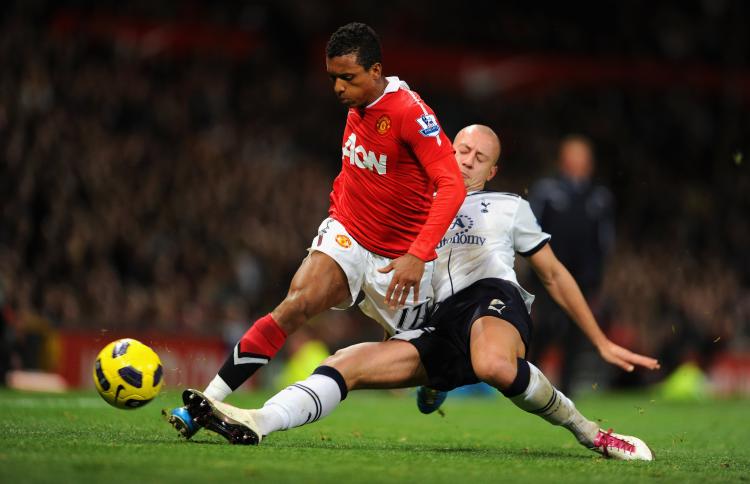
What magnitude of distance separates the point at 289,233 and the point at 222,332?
95.5 inches

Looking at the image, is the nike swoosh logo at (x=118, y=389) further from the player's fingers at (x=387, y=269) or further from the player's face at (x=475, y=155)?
the player's face at (x=475, y=155)

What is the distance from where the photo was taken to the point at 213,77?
16.7m

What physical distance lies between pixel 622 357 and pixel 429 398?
1.05 metres

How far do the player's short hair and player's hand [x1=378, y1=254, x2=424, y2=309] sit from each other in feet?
3.17

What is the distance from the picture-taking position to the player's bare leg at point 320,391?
186 inches

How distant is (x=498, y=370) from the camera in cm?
496

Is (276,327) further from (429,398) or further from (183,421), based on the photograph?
(429,398)

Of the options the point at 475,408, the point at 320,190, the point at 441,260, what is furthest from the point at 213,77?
the point at 441,260

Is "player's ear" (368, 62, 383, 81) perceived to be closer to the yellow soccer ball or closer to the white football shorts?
the white football shorts

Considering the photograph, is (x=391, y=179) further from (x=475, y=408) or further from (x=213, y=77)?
(x=213, y=77)

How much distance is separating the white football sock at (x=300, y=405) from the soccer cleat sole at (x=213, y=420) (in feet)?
0.27

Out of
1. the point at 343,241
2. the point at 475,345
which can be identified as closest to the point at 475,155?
the point at 343,241

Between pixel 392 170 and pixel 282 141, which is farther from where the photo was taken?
pixel 282 141

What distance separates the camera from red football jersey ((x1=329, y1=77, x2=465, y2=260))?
205 inches
